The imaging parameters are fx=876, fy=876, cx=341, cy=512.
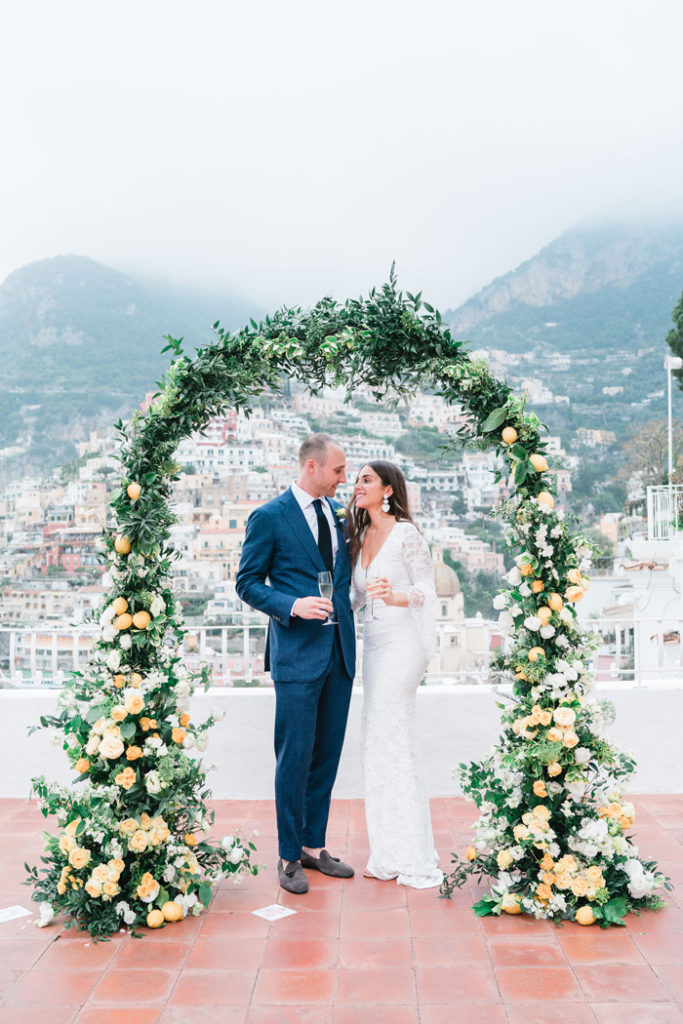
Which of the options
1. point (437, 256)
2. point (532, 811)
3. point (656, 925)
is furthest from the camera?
point (437, 256)

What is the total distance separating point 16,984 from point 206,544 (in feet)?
28.5

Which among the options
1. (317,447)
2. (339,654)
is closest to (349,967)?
(339,654)

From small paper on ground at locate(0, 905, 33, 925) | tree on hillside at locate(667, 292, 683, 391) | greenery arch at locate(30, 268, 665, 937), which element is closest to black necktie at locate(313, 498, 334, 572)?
greenery arch at locate(30, 268, 665, 937)

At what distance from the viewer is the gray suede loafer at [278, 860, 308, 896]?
3346 millimetres

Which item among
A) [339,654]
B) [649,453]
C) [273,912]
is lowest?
[273,912]

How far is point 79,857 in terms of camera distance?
120 inches

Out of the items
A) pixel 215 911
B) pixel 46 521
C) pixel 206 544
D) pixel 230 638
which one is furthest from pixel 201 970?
pixel 46 521

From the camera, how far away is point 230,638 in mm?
5078

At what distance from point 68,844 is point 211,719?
0.66m

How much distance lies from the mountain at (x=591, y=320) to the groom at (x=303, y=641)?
2171 cm

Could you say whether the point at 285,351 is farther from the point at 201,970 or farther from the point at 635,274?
the point at 635,274

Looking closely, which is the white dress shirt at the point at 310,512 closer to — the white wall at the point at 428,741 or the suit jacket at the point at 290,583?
the suit jacket at the point at 290,583

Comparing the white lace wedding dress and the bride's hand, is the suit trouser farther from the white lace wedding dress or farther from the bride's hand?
the bride's hand

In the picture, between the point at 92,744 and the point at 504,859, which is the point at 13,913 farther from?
the point at 504,859
